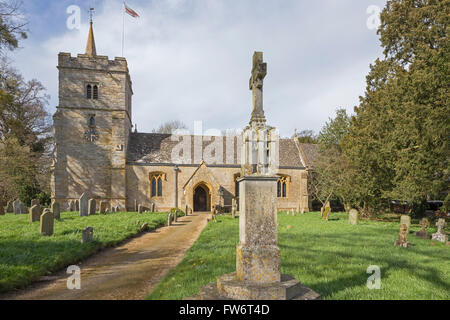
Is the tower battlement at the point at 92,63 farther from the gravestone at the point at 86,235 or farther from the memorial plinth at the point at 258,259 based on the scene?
the memorial plinth at the point at 258,259

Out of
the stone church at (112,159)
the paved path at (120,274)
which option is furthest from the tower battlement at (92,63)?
the paved path at (120,274)

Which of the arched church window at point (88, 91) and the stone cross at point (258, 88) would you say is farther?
the arched church window at point (88, 91)

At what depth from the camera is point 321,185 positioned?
76.1 feet

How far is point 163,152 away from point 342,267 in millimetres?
21124

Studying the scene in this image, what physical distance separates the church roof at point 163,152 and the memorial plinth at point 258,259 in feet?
68.0

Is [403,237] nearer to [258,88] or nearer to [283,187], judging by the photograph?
[258,88]

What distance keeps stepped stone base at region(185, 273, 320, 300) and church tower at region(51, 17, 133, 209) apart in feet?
67.1

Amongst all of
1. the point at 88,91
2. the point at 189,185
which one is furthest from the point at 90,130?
the point at 189,185

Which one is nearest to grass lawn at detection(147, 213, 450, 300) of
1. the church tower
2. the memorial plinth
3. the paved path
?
the paved path

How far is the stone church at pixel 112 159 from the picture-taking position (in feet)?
73.3

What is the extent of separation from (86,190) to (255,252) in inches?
878

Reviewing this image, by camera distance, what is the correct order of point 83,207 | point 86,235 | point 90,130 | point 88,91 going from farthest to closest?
point 88,91
point 90,130
point 83,207
point 86,235

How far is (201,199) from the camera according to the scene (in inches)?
973
